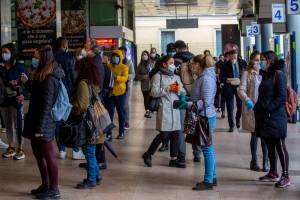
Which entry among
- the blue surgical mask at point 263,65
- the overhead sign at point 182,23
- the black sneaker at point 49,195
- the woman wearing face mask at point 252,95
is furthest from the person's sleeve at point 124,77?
the overhead sign at point 182,23

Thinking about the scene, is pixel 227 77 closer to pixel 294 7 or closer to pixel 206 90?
pixel 294 7

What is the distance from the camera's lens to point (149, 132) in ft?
42.9

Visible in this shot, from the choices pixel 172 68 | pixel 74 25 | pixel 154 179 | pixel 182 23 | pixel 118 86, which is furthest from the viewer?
pixel 182 23

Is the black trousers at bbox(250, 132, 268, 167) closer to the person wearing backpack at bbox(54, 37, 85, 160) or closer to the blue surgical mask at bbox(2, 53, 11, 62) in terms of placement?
the person wearing backpack at bbox(54, 37, 85, 160)

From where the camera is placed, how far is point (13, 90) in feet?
31.4

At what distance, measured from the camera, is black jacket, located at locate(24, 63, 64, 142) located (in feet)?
22.3

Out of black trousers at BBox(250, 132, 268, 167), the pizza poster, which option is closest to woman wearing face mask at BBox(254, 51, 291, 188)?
black trousers at BBox(250, 132, 268, 167)

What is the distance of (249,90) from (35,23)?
8.25 metres

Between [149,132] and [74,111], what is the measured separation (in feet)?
19.4

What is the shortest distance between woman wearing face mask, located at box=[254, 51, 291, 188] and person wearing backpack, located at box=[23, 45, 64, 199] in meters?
2.39

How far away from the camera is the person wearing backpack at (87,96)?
7172 millimetres

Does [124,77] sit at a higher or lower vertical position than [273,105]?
higher

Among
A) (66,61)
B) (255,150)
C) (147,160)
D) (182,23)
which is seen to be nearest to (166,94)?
(147,160)

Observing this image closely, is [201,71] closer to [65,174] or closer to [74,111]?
[74,111]
